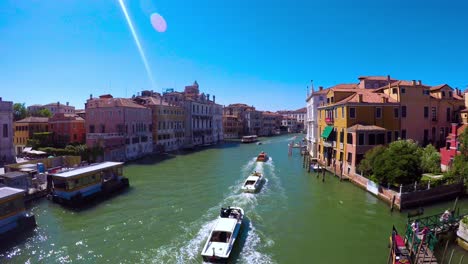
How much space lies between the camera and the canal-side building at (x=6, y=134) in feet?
97.0

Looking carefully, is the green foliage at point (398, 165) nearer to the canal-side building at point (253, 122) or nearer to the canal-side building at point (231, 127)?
the canal-side building at point (231, 127)

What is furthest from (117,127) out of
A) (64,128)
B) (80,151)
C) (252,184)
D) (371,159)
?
(371,159)

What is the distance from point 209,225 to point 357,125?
Answer: 55.3 ft

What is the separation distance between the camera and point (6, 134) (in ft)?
Answer: 98.3

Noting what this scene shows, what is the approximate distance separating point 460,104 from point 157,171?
34502 millimetres

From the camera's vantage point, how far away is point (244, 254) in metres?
13.7

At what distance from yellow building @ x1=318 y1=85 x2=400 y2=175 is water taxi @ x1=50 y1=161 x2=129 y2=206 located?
66.2 feet

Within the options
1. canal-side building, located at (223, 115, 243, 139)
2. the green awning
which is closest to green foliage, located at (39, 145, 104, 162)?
the green awning

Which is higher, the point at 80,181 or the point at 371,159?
the point at 371,159

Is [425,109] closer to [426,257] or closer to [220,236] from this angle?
[426,257]

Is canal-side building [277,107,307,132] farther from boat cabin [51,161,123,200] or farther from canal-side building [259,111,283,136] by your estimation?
boat cabin [51,161,123,200]

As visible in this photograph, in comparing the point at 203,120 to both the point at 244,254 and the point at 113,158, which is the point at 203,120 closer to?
the point at 113,158

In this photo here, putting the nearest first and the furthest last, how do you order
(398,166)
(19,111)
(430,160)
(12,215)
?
(12,215)
(398,166)
(430,160)
(19,111)

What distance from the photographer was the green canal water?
1372 cm
